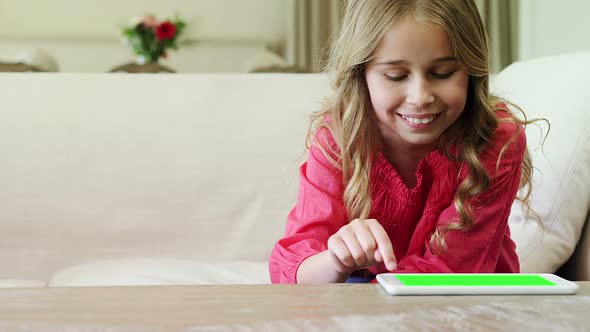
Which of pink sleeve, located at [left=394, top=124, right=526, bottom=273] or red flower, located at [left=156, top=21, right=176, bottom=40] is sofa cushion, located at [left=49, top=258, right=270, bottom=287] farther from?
red flower, located at [left=156, top=21, right=176, bottom=40]

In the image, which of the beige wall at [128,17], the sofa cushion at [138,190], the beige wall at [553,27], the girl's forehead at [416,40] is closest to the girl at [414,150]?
the girl's forehead at [416,40]

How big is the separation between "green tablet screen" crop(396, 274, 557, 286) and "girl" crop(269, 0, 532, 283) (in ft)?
1.09

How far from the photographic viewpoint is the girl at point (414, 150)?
110 cm

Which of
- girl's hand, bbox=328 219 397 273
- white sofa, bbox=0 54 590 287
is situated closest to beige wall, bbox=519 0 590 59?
white sofa, bbox=0 54 590 287

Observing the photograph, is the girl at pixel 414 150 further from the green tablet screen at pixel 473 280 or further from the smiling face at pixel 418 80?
the green tablet screen at pixel 473 280

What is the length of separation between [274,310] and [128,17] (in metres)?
5.33

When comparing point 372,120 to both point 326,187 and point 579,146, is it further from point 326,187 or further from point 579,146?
point 579,146

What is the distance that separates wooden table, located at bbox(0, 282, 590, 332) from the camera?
55cm

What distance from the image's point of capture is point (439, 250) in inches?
45.5

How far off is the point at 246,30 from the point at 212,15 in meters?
0.28

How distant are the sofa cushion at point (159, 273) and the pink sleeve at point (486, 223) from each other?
17.2 inches

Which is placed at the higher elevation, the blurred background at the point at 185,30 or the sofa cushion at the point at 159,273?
the blurred background at the point at 185,30

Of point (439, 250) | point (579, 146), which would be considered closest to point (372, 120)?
point (439, 250)

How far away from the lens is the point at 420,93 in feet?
3.47
